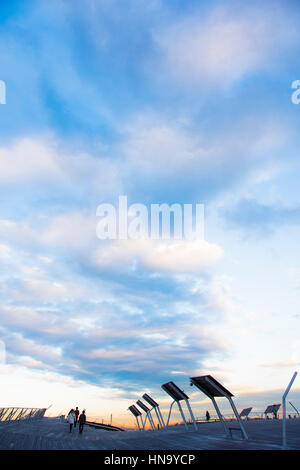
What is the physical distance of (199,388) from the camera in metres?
19.6

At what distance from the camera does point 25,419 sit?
57.1m

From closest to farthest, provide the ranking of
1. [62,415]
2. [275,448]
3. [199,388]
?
1. [275,448]
2. [199,388]
3. [62,415]
